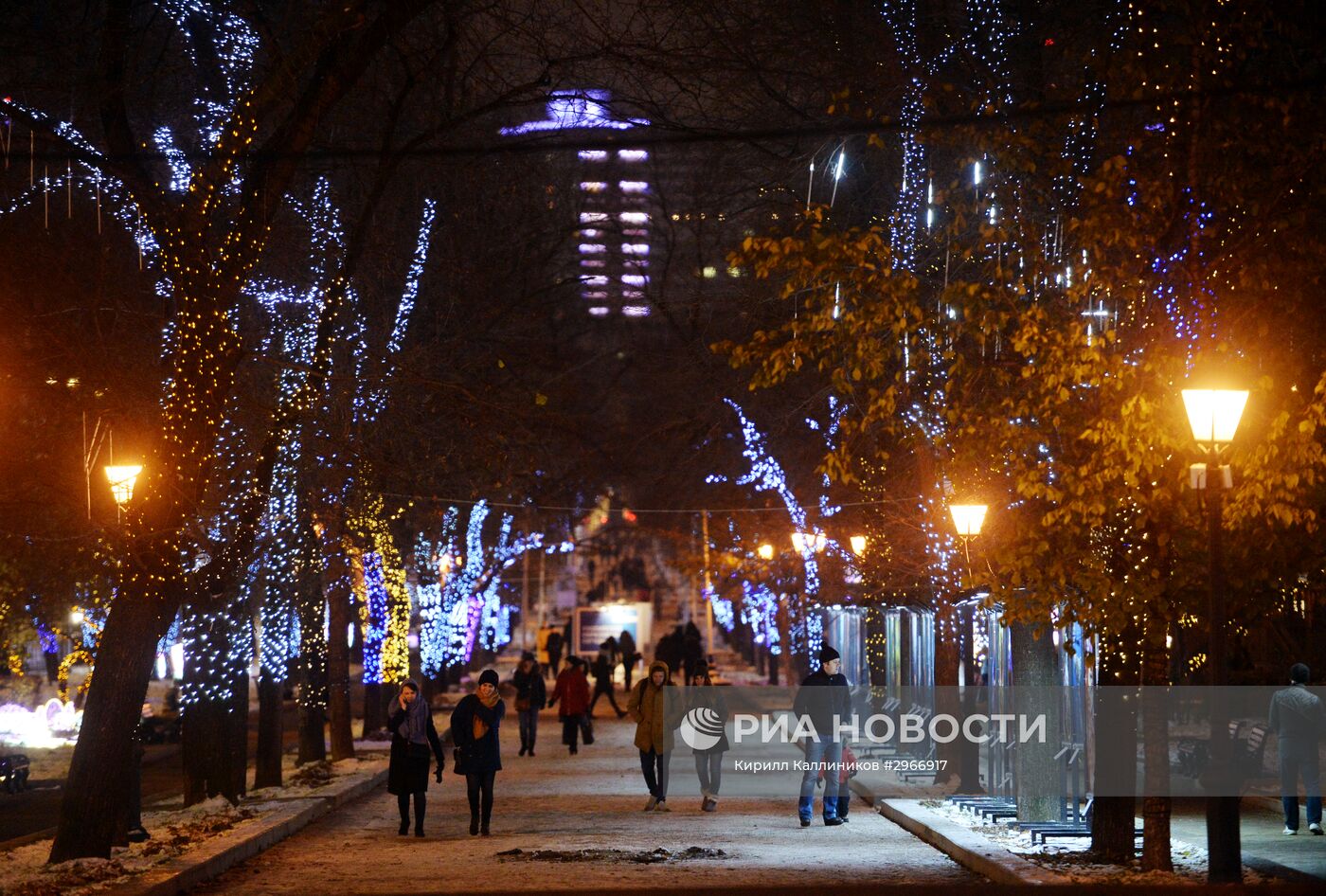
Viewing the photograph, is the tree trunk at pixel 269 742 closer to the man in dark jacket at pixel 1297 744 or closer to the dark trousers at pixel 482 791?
the dark trousers at pixel 482 791

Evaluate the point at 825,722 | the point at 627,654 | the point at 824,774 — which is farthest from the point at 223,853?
the point at 627,654

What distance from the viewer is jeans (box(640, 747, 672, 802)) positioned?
19266 millimetres

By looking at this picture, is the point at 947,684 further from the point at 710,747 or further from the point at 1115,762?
the point at 1115,762

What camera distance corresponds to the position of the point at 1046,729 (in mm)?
16359

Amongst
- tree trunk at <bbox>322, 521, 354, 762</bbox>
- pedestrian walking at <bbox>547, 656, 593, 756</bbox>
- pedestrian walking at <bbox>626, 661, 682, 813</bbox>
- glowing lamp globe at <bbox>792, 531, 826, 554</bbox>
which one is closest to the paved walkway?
pedestrian walking at <bbox>626, 661, 682, 813</bbox>

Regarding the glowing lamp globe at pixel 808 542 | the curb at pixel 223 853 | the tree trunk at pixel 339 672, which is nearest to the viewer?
the curb at pixel 223 853

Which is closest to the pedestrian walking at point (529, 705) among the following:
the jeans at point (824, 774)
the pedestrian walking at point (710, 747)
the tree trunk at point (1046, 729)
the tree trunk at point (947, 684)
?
the tree trunk at point (947, 684)

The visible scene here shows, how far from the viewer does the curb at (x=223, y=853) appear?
40.6 ft

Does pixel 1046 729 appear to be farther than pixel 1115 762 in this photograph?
Yes

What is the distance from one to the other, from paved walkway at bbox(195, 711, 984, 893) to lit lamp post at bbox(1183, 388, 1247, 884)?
2.31 m

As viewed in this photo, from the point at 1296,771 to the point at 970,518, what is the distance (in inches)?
164

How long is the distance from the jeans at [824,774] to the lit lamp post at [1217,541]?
595cm

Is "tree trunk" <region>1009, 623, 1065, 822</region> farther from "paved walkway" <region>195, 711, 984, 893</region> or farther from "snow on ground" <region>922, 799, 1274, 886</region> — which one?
"paved walkway" <region>195, 711, 984, 893</region>

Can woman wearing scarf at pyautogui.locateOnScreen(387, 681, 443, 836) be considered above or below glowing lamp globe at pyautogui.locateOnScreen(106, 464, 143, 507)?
below
